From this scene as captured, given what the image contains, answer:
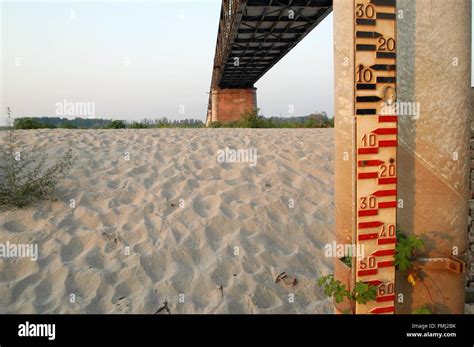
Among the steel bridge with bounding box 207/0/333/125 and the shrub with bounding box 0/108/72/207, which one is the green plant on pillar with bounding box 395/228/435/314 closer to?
the shrub with bounding box 0/108/72/207

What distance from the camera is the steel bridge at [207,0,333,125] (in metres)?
12.8

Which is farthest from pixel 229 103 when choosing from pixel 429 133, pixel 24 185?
pixel 429 133

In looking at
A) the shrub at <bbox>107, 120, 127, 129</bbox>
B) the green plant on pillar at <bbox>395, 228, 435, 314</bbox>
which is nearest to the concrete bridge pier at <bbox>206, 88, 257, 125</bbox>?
the shrub at <bbox>107, 120, 127, 129</bbox>

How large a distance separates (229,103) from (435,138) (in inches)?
1135

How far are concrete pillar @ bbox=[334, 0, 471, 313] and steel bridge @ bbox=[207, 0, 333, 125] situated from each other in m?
10.0

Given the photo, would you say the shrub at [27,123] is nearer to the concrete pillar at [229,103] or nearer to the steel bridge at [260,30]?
the steel bridge at [260,30]

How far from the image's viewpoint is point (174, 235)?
15.0 ft

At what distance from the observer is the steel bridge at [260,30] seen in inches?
504

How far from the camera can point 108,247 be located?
4.28 meters

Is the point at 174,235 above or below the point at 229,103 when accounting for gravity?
below

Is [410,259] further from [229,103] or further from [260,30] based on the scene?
[229,103]
